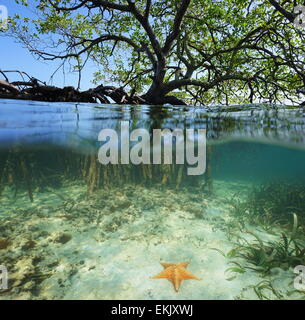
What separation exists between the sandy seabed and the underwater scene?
2 cm

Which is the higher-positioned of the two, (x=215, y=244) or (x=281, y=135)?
(x=281, y=135)

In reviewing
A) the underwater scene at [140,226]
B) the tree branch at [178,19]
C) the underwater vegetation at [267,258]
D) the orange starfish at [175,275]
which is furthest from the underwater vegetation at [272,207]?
the tree branch at [178,19]

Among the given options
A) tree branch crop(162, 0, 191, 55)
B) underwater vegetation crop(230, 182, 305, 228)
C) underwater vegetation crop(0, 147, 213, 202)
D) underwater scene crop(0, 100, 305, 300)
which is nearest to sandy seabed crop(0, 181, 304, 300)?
underwater scene crop(0, 100, 305, 300)

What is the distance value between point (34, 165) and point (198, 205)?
33.7 feet

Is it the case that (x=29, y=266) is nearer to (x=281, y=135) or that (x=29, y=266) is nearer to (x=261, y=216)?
(x=261, y=216)

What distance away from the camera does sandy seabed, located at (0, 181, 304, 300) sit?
9.62 feet

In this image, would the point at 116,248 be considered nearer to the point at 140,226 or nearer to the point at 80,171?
the point at 140,226

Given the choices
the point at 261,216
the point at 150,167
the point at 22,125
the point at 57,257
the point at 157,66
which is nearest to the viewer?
the point at 57,257

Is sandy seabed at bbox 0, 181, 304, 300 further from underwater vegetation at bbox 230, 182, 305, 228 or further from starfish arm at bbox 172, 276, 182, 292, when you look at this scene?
underwater vegetation at bbox 230, 182, 305, 228

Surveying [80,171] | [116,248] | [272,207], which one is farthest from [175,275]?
[80,171]

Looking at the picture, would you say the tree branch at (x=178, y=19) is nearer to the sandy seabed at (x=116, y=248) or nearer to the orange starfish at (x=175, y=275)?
the sandy seabed at (x=116, y=248)
